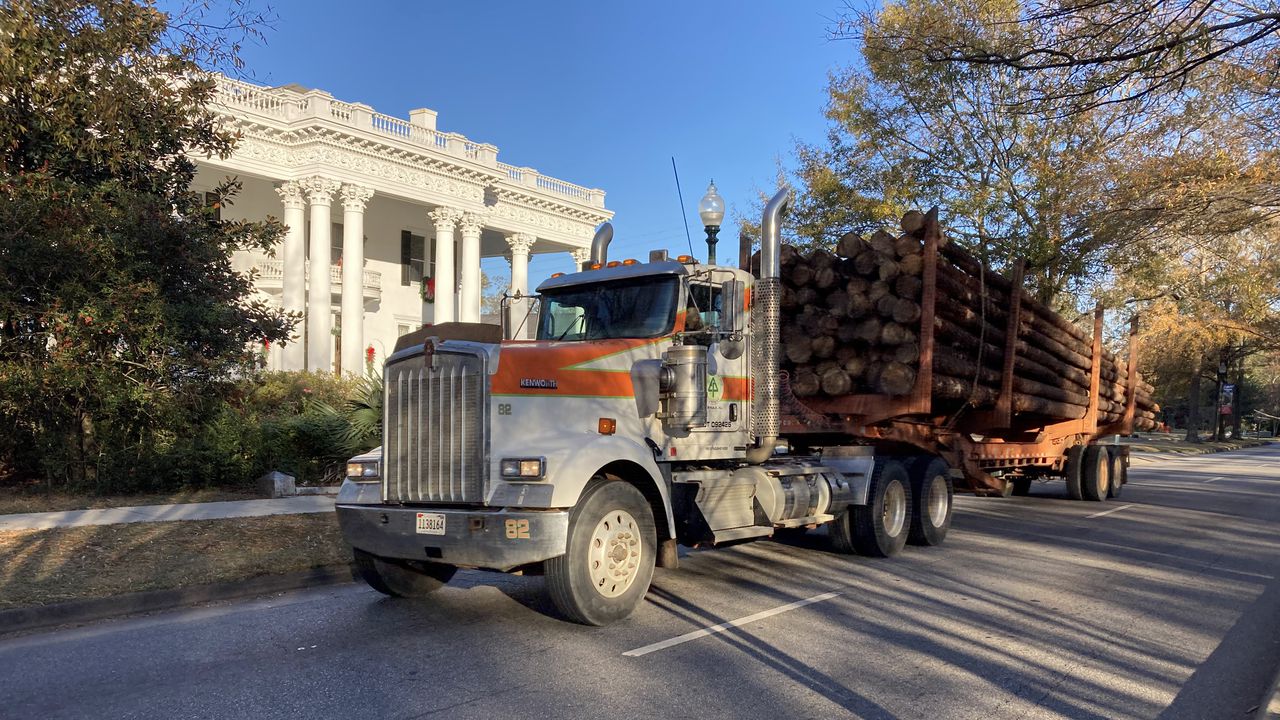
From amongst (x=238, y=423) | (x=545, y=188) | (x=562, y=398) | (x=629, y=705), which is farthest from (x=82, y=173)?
(x=545, y=188)

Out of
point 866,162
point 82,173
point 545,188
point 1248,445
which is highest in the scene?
point 545,188

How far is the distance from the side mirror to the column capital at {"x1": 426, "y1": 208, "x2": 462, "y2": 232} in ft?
90.9

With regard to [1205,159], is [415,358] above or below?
below

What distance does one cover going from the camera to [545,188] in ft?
127

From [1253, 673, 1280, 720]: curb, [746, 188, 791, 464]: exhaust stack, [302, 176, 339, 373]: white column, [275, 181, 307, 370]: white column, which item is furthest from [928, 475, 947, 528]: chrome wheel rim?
[275, 181, 307, 370]: white column

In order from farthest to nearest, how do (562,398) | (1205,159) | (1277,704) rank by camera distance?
1. (1205,159)
2. (562,398)
3. (1277,704)

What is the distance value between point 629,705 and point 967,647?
2625 mm

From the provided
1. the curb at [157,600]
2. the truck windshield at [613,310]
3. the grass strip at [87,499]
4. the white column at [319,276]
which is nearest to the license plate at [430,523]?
the truck windshield at [613,310]

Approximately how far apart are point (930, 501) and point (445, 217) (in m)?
26.6

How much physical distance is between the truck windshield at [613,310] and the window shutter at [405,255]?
30982mm

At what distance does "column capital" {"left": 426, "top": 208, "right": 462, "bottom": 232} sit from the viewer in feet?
112

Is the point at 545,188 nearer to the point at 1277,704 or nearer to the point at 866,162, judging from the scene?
the point at 866,162

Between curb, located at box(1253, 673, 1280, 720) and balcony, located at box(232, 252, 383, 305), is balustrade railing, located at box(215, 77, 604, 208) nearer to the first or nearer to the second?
balcony, located at box(232, 252, 383, 305)

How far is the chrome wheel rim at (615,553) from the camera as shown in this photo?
663cm
